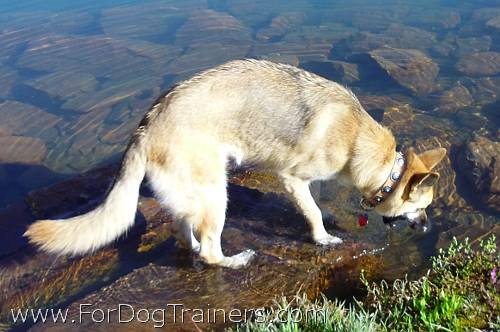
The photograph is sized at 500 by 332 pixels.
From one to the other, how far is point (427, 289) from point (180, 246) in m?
2.79

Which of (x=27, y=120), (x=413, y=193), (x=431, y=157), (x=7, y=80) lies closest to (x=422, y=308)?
(x=413, y=193)

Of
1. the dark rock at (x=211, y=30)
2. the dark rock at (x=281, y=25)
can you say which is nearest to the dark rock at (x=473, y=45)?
the dark rock at (x=281, y=25)

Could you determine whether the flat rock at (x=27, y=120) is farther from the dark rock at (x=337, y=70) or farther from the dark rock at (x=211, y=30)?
the dark rock at (x=337, y=70)

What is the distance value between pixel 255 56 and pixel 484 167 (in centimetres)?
831

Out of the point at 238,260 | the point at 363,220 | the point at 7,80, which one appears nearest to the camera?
the point at 238,260

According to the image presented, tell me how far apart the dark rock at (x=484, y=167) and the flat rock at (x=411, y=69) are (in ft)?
10.8

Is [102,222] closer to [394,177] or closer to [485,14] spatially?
[394,177]

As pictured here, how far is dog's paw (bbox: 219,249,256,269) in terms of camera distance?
5074mm

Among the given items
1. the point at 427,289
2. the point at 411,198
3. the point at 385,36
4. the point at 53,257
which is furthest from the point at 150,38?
the point at 427,289

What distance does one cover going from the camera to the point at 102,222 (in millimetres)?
4328

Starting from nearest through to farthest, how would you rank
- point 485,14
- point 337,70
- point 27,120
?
point 27,120 < point 337,70 < point 485,14

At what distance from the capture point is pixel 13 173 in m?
9.44

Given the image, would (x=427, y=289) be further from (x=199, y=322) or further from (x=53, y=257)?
(x=53, y=257)

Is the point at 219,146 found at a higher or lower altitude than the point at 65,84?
higher
